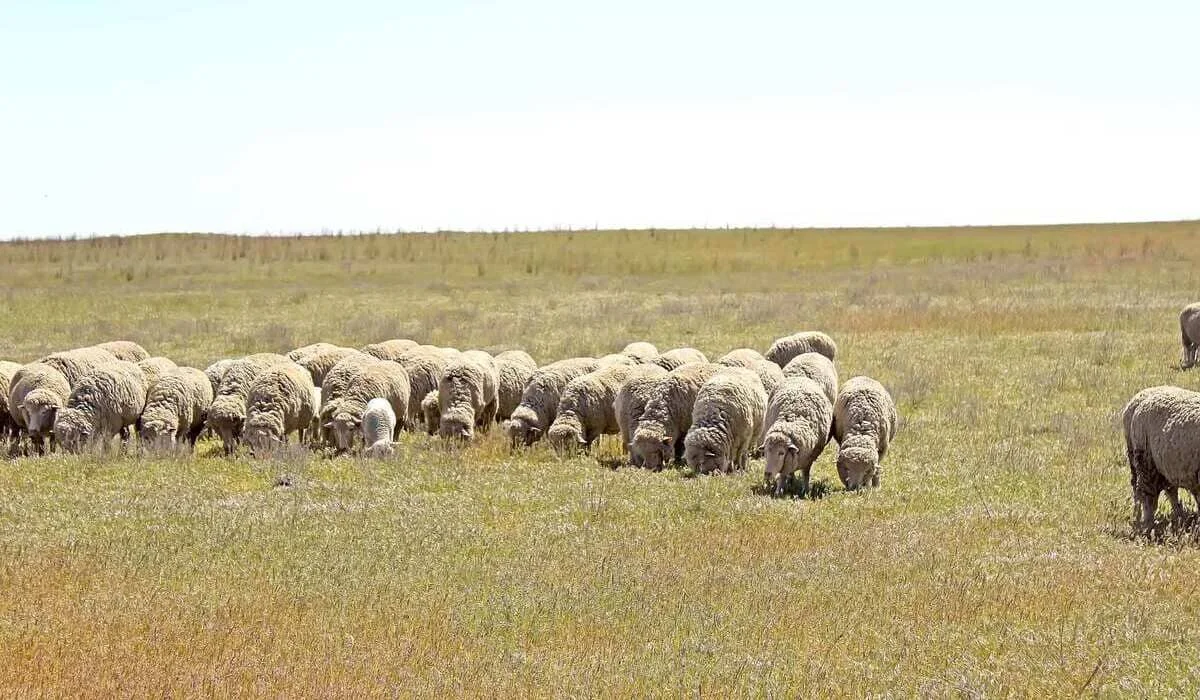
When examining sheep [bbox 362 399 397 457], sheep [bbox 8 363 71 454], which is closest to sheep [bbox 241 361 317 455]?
sheep [bbox 362 399 397 457]

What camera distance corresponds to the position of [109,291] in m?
43.9

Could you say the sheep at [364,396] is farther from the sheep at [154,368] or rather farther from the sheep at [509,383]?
the sheep at [154,368]

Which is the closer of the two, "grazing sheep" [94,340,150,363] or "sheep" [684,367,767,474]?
"sheep" [684,367,767,474]

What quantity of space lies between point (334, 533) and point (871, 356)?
16262 mm

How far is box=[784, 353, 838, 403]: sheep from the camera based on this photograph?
1634 centimetres

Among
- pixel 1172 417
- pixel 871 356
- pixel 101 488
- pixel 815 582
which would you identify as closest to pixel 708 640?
pixel 815 582

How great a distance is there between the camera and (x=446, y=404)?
17156mm

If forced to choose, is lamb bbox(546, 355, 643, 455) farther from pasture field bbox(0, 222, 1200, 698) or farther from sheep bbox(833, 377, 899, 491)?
sheep bbox(833, 377, 899, 491)

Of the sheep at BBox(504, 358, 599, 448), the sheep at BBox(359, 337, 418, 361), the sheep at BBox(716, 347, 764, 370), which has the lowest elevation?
the sheep at BBox(504, 358, 599, 448)

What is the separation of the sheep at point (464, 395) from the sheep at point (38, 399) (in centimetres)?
496

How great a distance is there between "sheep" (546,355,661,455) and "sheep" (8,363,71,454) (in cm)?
646

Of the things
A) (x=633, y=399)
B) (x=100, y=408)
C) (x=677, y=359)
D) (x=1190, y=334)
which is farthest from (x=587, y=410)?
(x=1190, y=334)

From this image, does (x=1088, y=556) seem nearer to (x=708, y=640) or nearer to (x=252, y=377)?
(x=708, y=640)

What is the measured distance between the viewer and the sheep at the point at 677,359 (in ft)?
58.2
